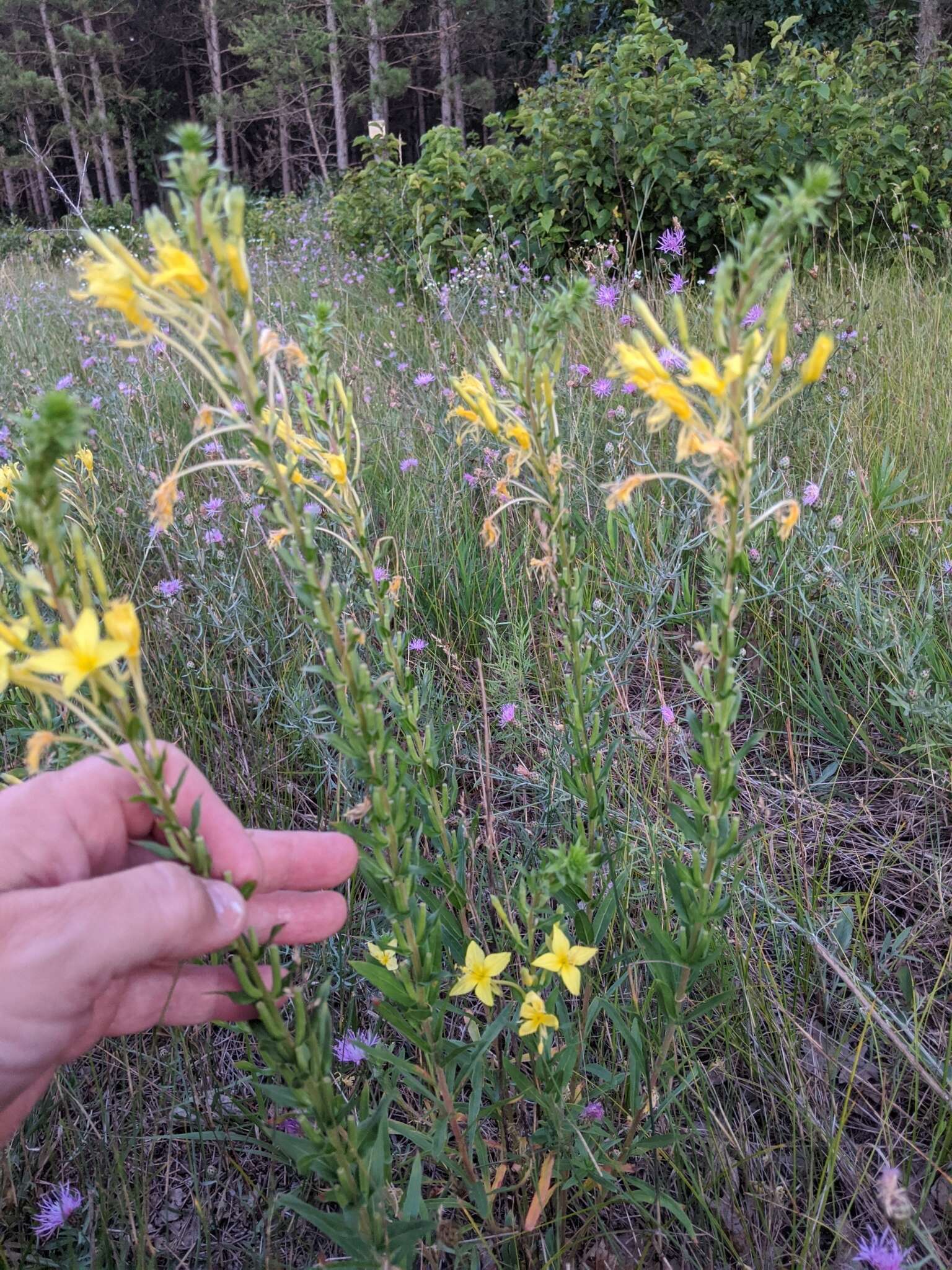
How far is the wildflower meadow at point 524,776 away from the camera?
892 millimetres

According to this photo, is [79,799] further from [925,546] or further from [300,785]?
[925,546]

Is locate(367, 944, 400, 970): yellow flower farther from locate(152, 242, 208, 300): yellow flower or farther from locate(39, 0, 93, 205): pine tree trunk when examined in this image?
locate(39, 0, 93, 205): pine tree trunk

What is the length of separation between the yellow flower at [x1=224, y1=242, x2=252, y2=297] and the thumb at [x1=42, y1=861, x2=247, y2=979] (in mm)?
610

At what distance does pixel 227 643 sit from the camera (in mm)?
2494

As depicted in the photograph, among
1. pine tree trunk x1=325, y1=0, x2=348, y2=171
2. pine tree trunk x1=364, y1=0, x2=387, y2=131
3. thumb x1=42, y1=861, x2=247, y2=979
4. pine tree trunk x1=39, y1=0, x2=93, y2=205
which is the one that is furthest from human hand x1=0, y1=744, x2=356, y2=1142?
pine tree trunk x1=39, y1=0, x2=93, y2=205

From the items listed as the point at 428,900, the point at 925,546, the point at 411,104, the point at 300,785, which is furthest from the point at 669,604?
the point at 411,104

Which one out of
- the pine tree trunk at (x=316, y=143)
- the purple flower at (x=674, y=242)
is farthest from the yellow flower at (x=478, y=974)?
the pine tree trunk at (x=316, y=143)

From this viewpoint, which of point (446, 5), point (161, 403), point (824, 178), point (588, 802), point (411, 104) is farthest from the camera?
point (411, 104)

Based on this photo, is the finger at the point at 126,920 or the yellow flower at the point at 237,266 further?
the finger at the point at 126,920

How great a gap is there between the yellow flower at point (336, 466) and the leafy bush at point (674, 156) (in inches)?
166

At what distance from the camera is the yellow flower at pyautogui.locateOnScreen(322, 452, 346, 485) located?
1.08 meters

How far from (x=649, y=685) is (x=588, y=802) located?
1.05m

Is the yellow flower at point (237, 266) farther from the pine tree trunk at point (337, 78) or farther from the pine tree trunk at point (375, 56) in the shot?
the pine tree trunk at point (337, 78)

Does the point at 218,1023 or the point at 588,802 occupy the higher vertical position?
the point at 588,802
